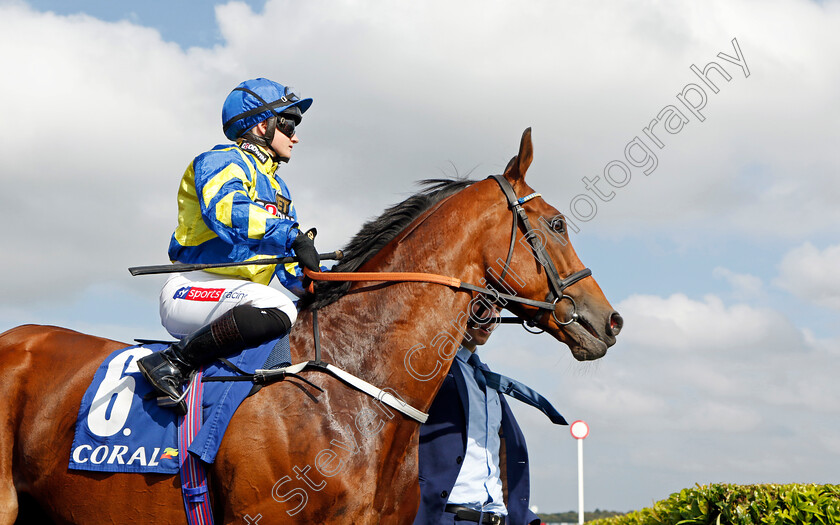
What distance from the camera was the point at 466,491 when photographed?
4.18 metres

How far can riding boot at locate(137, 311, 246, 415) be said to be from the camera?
3283mm

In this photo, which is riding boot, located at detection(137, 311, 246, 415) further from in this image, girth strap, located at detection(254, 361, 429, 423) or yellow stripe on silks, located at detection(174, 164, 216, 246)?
yellow stripe on silks, located at detection(174, 164, 216, 246)

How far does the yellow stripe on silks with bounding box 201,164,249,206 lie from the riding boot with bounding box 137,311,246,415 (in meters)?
0.57

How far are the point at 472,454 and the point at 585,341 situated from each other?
3.41 feet

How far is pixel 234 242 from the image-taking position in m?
3.55

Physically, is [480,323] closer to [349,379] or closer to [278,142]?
[349,379]

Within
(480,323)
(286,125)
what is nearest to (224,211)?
(286,125)

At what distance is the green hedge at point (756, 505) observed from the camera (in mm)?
4902

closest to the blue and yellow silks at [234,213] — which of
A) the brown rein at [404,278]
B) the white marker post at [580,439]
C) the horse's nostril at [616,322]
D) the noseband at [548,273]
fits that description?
the brown rein at [404,278]

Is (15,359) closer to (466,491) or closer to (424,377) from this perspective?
(424,377)

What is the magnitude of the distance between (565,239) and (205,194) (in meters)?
1.76

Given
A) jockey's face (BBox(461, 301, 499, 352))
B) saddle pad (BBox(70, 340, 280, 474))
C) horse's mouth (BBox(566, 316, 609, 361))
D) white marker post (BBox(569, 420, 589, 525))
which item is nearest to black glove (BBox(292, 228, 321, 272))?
saddle pad (BBox(70, 340, 280, 474))

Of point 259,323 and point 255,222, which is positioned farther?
point 255,222

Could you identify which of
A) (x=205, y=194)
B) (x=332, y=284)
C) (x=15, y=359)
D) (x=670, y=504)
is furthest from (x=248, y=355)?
(x=670, y=504)
